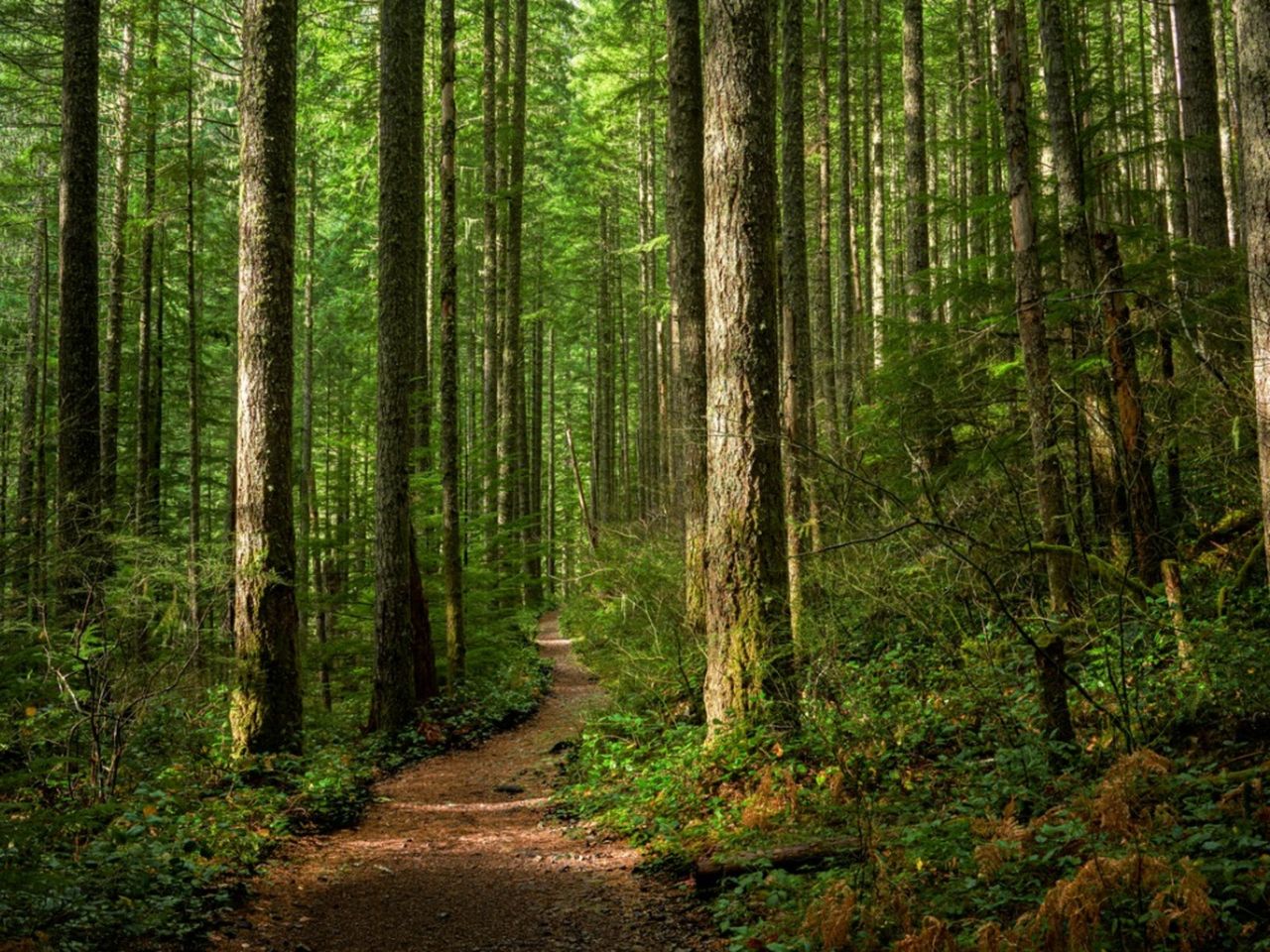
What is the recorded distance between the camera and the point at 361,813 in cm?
784

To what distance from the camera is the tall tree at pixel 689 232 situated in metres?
11.2

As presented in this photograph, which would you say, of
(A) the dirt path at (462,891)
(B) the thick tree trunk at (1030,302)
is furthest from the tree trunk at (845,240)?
(A) the dirt path at (462,891)

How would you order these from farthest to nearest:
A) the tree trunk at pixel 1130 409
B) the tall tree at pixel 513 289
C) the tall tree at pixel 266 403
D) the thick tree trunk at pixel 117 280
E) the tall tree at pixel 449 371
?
the tall tree at pixel 513 289 < the thick tree trunk at pixel 117 280 < the tall tree at pixel 449 371 < the tall tree at pixel 266 403 < the tree trunk at pixel 1130 409

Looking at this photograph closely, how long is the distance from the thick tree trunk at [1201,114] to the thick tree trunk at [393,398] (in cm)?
927

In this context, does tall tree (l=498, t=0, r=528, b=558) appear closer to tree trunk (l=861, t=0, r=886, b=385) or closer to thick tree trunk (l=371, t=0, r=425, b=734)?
tree trunk (l=861, t=0, r=886, b=385)

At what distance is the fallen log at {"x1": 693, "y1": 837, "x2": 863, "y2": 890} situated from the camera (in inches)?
197

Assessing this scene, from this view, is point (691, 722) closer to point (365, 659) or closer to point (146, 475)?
point (365, 659)

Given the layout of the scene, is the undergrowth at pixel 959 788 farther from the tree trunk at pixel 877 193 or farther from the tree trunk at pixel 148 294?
the tree trunk at pixel 148 294

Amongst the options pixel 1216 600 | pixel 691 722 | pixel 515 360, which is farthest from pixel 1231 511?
pixel 515 360

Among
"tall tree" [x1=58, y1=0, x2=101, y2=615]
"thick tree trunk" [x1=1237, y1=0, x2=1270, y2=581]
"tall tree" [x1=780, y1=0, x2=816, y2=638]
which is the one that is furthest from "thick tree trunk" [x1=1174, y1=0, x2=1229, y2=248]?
"tall tree" [x1=58, y1=0, x2=101, y2=615]

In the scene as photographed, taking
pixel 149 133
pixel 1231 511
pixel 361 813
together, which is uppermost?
pixel 149 133

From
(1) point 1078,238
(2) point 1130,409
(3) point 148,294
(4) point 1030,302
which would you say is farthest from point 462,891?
(3) point 148,294

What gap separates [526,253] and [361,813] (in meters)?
28.1

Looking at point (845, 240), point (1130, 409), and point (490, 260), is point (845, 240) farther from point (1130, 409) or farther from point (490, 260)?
point (1130, 409)
